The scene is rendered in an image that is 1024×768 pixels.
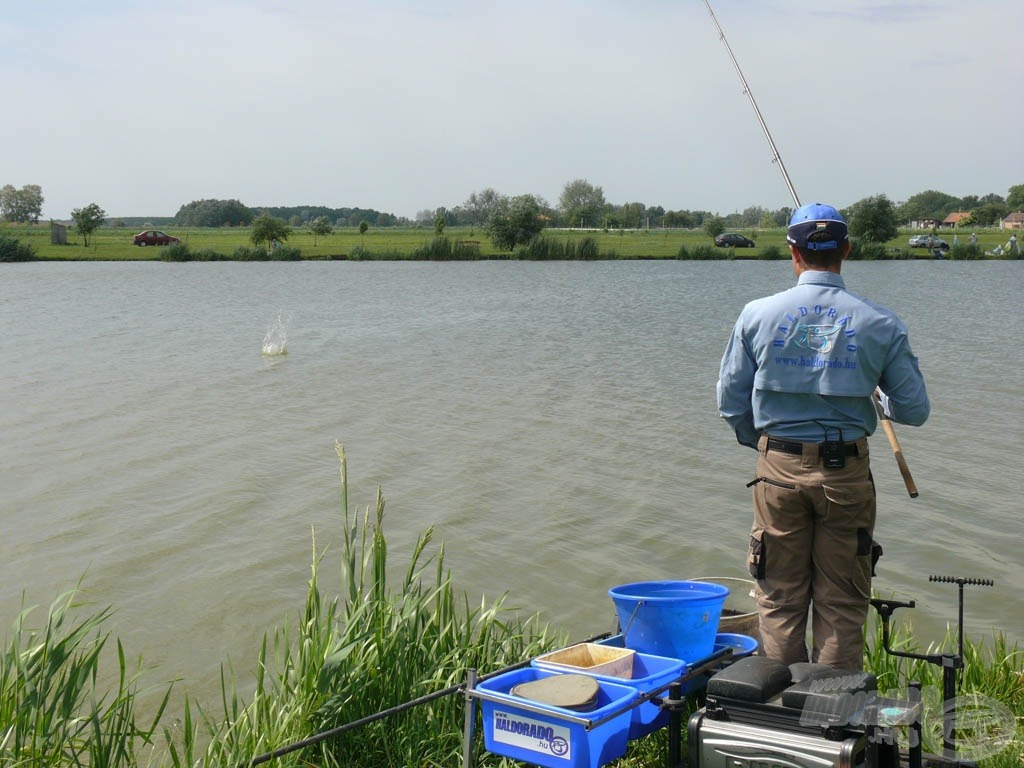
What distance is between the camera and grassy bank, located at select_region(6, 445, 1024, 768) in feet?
13.2

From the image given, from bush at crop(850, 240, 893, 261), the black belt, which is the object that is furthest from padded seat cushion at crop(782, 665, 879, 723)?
bush at crop(850, 240, 893, 261)

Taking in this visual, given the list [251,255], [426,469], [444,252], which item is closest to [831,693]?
[426,469]

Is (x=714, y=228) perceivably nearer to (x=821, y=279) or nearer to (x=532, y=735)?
(x=821, y=279)

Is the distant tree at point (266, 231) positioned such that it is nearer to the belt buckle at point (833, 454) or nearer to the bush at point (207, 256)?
the bush at point (207, 256)

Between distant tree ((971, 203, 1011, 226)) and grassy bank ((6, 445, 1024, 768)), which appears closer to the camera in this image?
grassy bank ((6, 445, 1024, 768))

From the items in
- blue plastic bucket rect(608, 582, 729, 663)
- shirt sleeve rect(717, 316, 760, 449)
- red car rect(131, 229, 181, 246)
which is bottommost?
blue plastic bucket rect(608, 582, 729, 663)

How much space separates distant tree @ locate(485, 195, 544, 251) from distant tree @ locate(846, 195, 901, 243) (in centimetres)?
2242

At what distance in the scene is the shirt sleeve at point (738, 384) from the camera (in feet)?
14.8

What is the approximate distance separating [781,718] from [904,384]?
5.12 ft

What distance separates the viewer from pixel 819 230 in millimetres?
4445

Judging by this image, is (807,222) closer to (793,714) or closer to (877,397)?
(877,397)

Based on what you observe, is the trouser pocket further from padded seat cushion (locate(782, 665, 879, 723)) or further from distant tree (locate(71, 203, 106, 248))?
distant tree (locate(71, 203, 106, 248))

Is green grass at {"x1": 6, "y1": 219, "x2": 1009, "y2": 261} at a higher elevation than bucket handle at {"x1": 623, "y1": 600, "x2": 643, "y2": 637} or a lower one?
higher

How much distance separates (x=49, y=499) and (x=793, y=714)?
8954 mm
